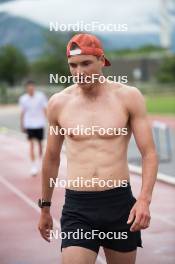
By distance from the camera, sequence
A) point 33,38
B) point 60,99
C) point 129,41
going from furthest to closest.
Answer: point 129,41, point 33,38, point 60,99

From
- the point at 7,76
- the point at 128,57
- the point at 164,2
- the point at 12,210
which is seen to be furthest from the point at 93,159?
the point at 128,57

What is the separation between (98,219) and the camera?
3656mm

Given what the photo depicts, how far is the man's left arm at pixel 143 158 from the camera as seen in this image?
346 cm

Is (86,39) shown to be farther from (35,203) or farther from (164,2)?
(164,2)

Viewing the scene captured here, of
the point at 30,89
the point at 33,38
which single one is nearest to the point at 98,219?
the point at 30,89

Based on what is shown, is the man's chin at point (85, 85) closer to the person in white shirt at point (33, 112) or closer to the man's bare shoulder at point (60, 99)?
the man's bare shoulder at point (60, 99)

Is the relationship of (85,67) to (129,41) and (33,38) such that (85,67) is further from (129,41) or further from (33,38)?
(129,41)

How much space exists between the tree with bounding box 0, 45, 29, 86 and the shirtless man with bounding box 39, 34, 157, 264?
56230 mm

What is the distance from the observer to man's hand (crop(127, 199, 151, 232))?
3.45 metres

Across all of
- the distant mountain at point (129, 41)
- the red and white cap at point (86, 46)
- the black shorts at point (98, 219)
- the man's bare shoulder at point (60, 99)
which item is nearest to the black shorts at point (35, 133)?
the man's bare shoulder at point (60, 99)

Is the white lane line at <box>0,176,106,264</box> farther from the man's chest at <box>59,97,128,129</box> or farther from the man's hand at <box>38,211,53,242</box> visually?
the man's chest at <box>59,97,128,129</box>

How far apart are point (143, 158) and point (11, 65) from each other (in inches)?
2264

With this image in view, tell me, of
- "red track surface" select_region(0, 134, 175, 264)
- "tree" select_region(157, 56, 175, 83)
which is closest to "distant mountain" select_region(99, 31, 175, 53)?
"tree" select_region(157, 56, 175, 83)

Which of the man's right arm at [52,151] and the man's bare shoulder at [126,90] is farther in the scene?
the man's right arm at [52,151]
